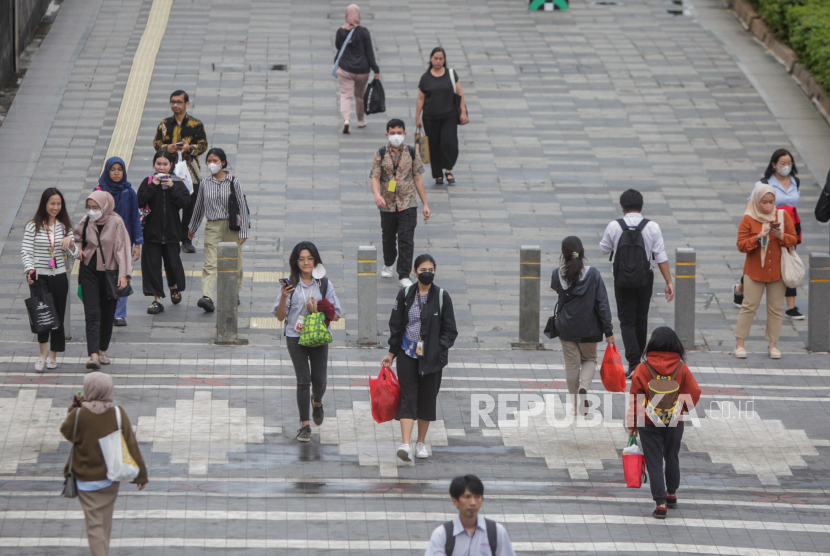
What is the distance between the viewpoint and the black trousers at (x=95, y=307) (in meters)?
11.0

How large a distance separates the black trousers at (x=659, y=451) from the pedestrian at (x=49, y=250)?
17.7 feet

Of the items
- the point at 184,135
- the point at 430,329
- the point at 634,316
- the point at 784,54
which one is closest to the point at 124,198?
the point at 184,135

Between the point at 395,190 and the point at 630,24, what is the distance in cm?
1240

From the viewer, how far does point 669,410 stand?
833 centimetres

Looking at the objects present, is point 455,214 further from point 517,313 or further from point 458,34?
point 458,34

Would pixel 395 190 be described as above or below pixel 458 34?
below

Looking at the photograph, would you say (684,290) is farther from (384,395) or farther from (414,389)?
(384,395)

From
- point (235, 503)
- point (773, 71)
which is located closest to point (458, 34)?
point (773, 71)

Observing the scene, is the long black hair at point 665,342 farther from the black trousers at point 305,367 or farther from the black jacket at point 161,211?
the black jacket at point 161,211

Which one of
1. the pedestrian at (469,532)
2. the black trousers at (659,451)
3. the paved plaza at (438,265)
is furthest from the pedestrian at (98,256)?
the pedestrian at (469,532)

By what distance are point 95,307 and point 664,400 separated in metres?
5.32

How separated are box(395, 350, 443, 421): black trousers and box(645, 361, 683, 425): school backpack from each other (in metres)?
1.71

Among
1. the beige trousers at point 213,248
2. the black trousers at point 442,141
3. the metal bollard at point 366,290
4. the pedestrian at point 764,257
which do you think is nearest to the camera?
the pedestrian at point 764,257

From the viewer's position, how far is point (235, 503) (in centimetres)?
854
